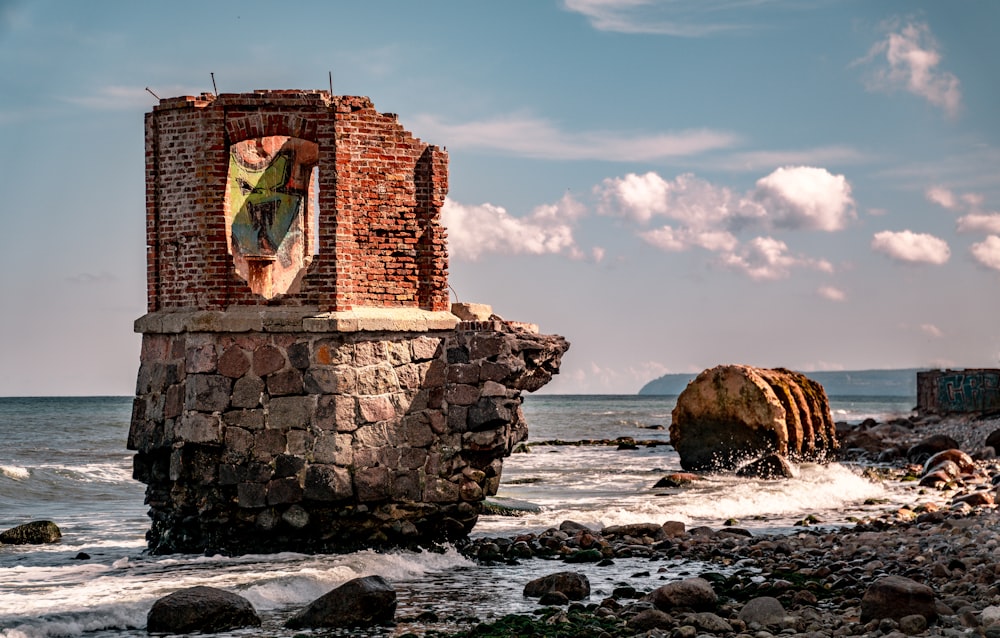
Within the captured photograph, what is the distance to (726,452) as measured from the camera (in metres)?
25.8

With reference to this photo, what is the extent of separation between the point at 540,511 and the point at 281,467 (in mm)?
6749

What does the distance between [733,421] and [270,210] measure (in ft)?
46.3

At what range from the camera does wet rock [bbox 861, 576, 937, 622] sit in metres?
9.62

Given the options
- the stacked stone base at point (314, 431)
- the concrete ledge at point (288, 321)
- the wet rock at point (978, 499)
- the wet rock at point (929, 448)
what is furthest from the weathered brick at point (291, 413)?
the wet rock at point (929, 448)

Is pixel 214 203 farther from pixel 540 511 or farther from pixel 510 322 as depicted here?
pixel 540 511

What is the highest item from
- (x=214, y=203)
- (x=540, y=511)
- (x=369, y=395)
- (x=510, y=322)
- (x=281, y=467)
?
(x=214, y=203)

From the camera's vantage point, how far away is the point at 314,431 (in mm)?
13172

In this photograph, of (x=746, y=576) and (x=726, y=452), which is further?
(x=726, y=452)

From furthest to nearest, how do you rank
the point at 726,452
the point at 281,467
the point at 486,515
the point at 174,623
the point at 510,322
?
the point at 726,452
the point at 486,515
the point at 510,322
the point at 281,467
the point at 174,623

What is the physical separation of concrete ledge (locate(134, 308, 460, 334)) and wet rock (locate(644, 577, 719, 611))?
4.78m

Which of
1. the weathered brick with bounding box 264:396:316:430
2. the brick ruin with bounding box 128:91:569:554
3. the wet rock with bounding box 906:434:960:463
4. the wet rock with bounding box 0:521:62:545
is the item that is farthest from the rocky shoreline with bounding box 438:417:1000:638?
the wet rock with bounding box 906:434:960:463

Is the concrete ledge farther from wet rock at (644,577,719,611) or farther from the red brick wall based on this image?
wet rock at (644,577,719,611)

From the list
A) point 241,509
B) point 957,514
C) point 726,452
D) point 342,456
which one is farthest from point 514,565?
point 726,452

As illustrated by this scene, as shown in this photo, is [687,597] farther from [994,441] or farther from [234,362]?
[994,441]
